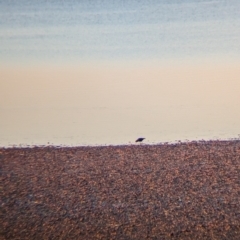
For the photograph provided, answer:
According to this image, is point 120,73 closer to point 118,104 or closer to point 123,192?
point 118,104

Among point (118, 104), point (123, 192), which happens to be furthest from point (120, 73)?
point (123, 192)

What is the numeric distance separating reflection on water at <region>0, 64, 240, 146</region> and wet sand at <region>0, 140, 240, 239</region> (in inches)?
29.1

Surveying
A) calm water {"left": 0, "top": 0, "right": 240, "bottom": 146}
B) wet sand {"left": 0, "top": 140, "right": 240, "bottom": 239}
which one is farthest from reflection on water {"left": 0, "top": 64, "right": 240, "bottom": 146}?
wet sand {"left": 0, "top": 140, "right": 240, "bottom": 239}

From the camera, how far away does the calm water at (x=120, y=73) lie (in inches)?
266

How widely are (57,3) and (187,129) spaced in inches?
377

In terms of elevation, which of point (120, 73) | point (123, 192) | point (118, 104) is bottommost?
point (123, 192)

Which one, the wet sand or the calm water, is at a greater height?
the calm water

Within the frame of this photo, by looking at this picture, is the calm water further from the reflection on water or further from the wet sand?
the wet sand

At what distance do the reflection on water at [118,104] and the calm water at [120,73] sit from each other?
0.04 feet

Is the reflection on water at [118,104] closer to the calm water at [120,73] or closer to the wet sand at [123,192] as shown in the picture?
the calm water at [120,73]

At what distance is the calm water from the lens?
6.75 metres

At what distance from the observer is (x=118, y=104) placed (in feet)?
24.9

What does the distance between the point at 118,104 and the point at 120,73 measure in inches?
54.8

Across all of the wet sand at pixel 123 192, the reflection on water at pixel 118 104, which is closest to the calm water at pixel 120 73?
the reflection on water at pixel 118 104
